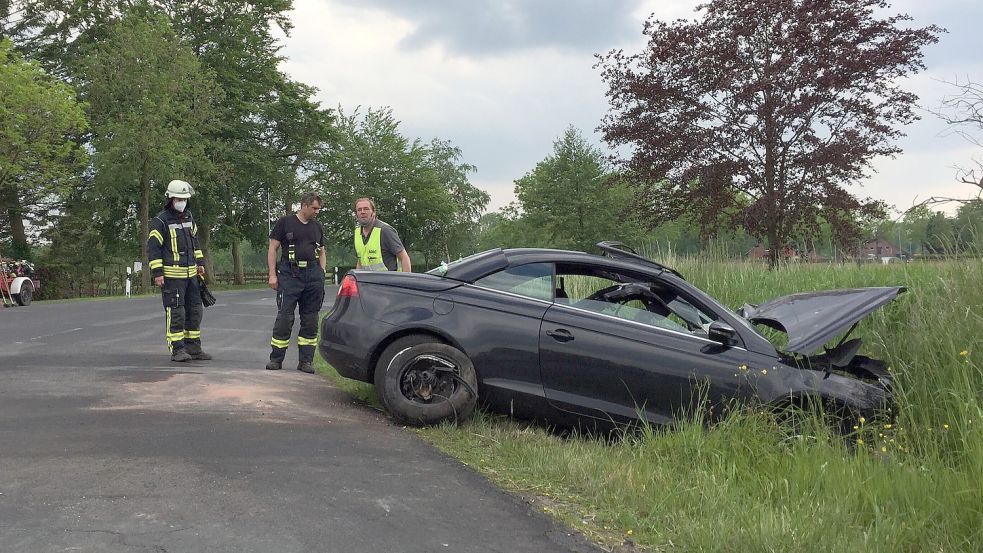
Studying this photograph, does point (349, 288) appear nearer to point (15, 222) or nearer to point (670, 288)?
point (670, 288)

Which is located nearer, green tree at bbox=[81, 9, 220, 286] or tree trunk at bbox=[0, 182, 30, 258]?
green tree at bbox=[81, 9, 220, 286]

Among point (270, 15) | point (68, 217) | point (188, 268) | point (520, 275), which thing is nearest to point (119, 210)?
point (68, 217)

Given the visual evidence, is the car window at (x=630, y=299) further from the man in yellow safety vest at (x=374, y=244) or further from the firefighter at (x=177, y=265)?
the firefighter at (x=177, y=265)

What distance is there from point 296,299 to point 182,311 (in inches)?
53.9

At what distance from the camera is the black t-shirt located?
7.42 metres

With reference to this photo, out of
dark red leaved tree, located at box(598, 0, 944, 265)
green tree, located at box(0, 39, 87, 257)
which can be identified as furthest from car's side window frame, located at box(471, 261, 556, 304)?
green tree, located at box(0, 39, 87, 257)

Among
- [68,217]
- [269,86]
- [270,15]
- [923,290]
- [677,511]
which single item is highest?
[270,15]

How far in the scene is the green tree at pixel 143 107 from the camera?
29844mm

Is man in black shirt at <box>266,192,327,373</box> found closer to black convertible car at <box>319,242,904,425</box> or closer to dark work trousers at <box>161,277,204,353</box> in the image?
dark work trousers at <box>161,277,204,353</box>

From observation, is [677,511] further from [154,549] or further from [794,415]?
[154,549]

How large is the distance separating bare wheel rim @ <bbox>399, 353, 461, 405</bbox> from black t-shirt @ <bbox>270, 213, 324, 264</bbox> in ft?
8.81

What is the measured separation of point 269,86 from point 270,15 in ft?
13.4

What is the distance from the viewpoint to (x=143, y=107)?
3016 cm

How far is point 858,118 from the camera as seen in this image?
14.9 m
